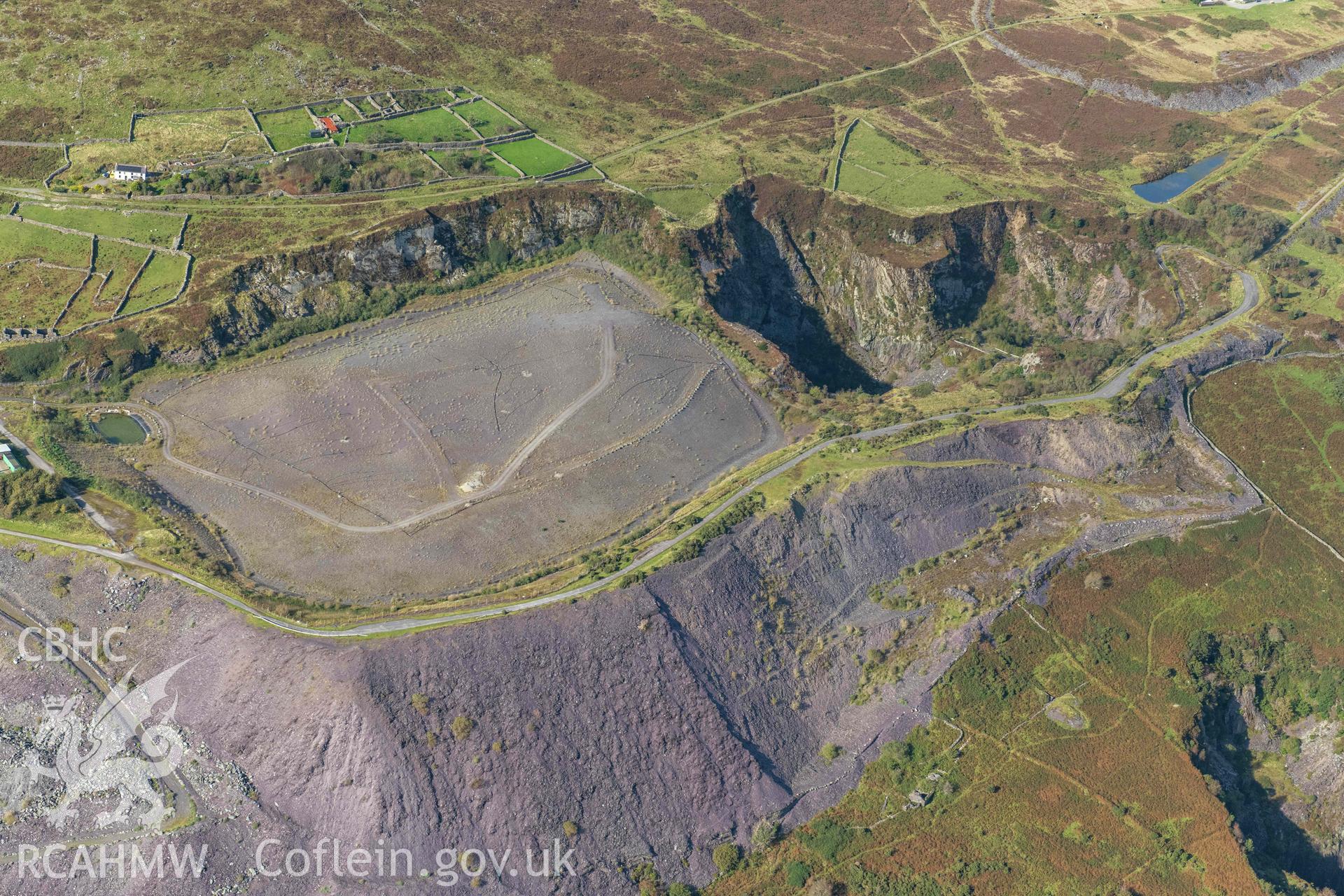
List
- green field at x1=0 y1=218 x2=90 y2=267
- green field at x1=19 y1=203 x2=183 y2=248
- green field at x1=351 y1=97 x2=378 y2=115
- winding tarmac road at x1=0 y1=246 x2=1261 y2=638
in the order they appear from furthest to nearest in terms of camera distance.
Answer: green field at x1=351 y1=97 x2=378 y2=115 < green field at x1=19 y1=203 x2=183 y2=248 < green field at x1=0 y1=218 x2=90 y2=267 < winding tarmac road at x1=0 y1=246 x2=1261 y2=638

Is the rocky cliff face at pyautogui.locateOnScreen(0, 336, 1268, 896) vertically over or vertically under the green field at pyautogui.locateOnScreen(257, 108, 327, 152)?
under

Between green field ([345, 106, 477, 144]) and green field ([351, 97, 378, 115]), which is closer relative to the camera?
green field ([345, 106, 477, 144])

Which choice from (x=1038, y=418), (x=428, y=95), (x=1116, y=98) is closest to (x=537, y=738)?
(x=1038, y=418)

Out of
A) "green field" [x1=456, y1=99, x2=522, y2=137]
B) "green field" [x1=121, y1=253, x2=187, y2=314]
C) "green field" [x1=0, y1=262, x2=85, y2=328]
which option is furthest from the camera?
"green field" [x1=456, y1=99, x2=522, y2=137]

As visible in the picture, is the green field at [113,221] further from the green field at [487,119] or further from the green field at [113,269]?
the green field at [487,119]

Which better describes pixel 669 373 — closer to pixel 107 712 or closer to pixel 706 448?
pixel 706 448

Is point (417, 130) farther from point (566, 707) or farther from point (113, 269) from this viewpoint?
point (566, 707)

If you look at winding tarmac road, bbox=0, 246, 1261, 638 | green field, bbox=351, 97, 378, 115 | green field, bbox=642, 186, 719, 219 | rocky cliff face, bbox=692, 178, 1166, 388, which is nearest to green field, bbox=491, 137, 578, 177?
green field, bbox=642, 186, 719, 219

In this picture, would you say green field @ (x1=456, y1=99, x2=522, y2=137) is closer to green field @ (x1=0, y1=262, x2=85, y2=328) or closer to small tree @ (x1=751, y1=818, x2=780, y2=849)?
green field @ (x1=0, y1=262, x2=85, y2=328)
